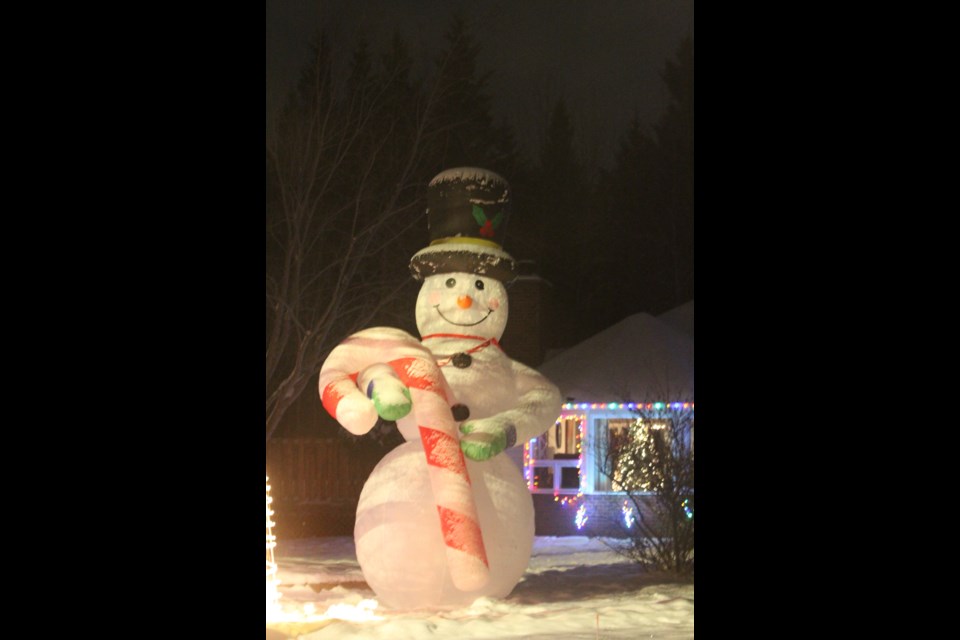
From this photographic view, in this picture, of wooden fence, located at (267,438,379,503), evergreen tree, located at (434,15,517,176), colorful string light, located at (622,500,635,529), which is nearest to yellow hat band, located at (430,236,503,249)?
evergreen tree, located at (434,15,517,176)

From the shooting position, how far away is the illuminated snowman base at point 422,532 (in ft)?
20.9

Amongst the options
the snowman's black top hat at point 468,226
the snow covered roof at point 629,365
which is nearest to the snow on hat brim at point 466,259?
the snowman's black top hat at point 468,226

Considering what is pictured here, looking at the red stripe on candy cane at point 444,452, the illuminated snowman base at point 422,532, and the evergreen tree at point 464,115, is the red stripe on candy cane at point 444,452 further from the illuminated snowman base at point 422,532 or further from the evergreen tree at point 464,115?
the evergreen tree at point 464,115

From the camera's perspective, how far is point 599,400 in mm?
12359

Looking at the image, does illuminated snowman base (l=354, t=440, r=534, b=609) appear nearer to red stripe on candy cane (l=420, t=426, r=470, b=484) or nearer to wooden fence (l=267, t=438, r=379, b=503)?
red stripe on candy cane (l=420, t=426, r=470, b=484)

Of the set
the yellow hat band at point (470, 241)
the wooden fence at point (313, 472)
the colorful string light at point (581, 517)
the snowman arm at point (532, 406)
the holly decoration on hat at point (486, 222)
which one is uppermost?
the holly decoration on hat at point (486, 222)

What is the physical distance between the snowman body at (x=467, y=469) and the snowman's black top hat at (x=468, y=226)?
0.30ft

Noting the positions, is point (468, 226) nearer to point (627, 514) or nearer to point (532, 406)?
point (532, 406)

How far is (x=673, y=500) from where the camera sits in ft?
28.0

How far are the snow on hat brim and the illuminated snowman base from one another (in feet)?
3.59

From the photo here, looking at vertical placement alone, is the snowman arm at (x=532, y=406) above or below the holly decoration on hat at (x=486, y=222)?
below

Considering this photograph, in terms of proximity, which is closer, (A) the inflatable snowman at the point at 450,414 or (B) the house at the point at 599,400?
(A) the inflatable snowman at the point at 450,414

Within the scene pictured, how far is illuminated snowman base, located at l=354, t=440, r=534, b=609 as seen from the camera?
6.36 meters
